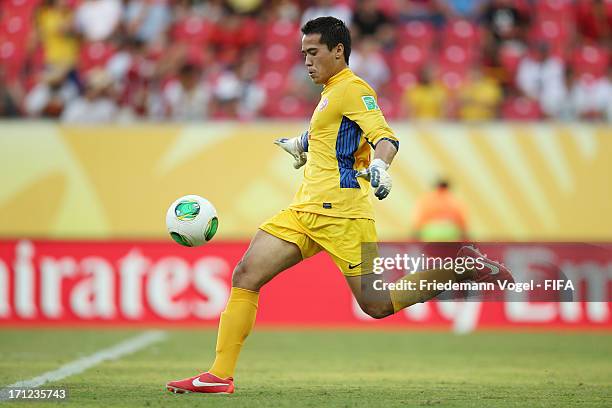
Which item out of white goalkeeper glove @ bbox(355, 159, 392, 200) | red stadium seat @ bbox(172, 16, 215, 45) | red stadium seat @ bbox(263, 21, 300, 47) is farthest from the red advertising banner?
white goalkeeper glove @ bbox(355, 159, 392, 200)

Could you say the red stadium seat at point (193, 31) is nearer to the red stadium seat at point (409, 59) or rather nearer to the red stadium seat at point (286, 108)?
the red stadium seat at point (286, 108)

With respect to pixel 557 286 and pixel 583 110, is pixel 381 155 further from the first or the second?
pixel 583 110

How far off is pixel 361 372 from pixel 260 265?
2.56 metres

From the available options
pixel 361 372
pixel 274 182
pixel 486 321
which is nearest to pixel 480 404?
pixel 361 372

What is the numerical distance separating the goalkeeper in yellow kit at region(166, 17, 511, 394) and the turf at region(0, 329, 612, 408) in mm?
441

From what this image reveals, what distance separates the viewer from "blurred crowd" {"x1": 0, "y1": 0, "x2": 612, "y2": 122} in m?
15.9

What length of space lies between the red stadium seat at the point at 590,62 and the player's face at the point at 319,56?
400 inches

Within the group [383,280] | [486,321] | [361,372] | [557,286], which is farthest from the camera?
[486,321]

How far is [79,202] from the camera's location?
15.5 meters

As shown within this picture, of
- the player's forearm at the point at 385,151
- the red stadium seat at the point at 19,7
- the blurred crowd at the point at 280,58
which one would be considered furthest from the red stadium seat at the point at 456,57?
the player's forearm at the point at 385,151

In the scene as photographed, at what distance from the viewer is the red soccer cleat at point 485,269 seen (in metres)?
6.91

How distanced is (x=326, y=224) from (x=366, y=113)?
2.43 ft

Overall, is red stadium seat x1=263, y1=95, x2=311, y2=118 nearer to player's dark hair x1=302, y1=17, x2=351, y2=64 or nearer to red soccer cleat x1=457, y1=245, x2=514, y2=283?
player's dark hair x1=302, y1=17, x2=351, y2=64

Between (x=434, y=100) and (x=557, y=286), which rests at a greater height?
(x=434, y=100)
